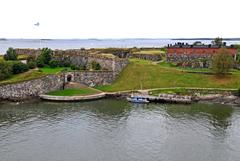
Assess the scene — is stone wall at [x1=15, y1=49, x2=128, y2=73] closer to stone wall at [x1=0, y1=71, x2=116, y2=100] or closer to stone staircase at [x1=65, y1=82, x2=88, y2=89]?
stone wall at [x1=0, y1=71, x2=116, y2=100]

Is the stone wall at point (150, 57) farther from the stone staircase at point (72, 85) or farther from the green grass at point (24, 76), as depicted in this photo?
the green grass at point (24, 76)

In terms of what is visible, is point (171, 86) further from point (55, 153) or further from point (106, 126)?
point (55, 153)

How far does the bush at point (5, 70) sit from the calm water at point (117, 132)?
8.31 metres

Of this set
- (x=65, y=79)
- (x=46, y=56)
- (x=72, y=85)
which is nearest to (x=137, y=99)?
(x=72, y=85)

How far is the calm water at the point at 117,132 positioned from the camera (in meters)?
35.7

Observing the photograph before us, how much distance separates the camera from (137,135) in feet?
138

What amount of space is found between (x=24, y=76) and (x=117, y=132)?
28.5m

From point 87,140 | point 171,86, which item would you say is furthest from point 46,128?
point 171,86

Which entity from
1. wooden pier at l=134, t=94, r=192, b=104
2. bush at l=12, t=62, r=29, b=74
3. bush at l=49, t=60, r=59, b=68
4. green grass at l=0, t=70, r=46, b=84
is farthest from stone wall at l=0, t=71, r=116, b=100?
wooden pier at l=134, t=94, r=192, b=104

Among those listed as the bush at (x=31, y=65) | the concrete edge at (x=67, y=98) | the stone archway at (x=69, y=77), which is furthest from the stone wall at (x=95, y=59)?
the concrete edge at (x=67, y=98)

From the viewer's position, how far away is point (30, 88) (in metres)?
63.1

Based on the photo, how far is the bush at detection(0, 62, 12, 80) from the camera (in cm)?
6479

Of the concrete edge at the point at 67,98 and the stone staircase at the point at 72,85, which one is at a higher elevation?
the stone staircase at the point at 72,85

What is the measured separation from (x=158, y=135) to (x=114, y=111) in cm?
1410
